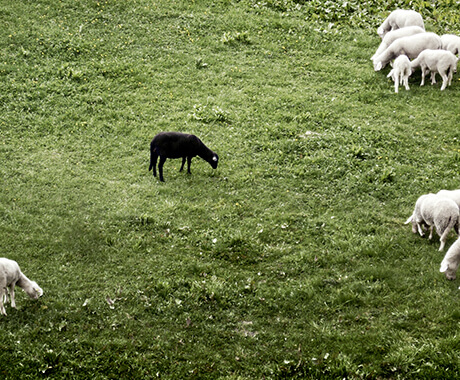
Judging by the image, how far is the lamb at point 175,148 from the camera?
13445 millimetres

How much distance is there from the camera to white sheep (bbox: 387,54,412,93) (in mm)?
17938

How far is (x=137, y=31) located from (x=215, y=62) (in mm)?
3946

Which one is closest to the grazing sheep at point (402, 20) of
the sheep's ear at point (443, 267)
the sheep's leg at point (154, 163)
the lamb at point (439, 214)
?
the lamb at point (439, 214)

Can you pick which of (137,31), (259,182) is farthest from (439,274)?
(137,31)

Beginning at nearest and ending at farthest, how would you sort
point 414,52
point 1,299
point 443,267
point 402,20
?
point 1,299
point 443,267
point 414,52
point 402,20

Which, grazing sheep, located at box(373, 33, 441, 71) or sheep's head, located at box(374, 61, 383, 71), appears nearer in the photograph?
grazing sheep, located at box(373, 33, 441, 71)

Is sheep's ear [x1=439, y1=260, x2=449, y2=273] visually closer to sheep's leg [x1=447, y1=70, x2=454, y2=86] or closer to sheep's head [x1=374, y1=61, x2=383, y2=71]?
sheep's leg [x1=447, y1=70, x2=454, y2=86]

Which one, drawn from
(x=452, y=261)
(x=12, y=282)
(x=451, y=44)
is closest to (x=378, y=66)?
(x=451, y=44)

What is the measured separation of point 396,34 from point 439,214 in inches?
422

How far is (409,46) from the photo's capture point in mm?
18578

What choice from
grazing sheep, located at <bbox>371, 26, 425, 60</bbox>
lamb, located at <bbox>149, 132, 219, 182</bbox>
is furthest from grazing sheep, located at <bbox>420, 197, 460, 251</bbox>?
grazing sheep, located at <bbox>371, 26, 425, 60</bbox>

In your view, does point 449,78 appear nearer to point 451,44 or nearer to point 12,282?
point 451,44

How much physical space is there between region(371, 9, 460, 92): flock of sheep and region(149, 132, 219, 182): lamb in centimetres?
788

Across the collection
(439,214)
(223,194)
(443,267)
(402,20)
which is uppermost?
(402,20)
